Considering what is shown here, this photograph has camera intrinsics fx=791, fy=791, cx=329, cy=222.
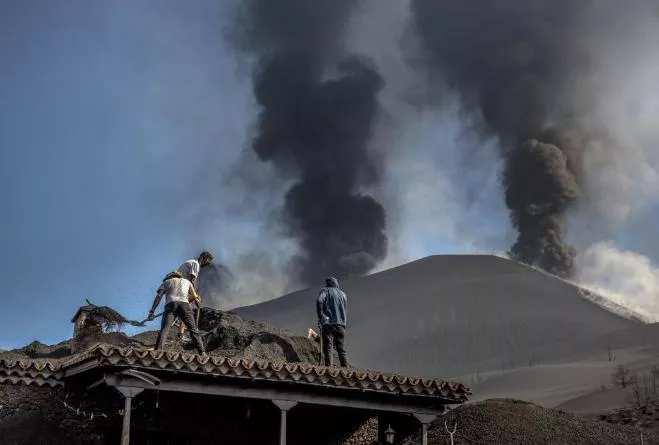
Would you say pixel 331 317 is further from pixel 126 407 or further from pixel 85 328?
pixel 85 328

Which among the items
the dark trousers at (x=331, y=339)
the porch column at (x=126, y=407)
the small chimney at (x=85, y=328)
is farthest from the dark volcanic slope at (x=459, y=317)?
the porch column at (x=126, y=407)

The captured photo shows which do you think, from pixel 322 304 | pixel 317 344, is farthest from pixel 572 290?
pixel 322 304

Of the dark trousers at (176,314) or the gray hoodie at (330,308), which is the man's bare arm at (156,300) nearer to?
the dark trousers at (176,314)

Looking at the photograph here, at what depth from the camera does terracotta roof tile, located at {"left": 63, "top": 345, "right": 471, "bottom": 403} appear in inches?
378

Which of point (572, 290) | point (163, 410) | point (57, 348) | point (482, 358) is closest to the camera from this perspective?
point (163, 410)

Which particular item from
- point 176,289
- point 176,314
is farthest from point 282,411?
point 176,289

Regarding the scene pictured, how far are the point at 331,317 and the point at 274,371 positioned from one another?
231 centimetres

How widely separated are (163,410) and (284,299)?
87351mm

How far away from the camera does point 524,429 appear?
17125mm

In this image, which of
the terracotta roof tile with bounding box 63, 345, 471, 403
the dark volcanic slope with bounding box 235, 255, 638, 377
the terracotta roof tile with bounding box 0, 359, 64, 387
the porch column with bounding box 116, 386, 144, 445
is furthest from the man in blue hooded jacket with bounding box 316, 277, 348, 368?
the dark volcanic slope with bounding box 235, 255, 638, 377

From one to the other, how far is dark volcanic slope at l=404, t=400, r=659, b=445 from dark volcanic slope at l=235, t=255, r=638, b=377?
128 ft

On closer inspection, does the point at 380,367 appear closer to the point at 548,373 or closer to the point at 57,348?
the point at 548,373

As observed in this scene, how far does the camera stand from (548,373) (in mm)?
49469

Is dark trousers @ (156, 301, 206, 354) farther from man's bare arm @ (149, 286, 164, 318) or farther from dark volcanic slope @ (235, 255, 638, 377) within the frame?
dark volcanic slope @ (235, 255, 638, 377)
